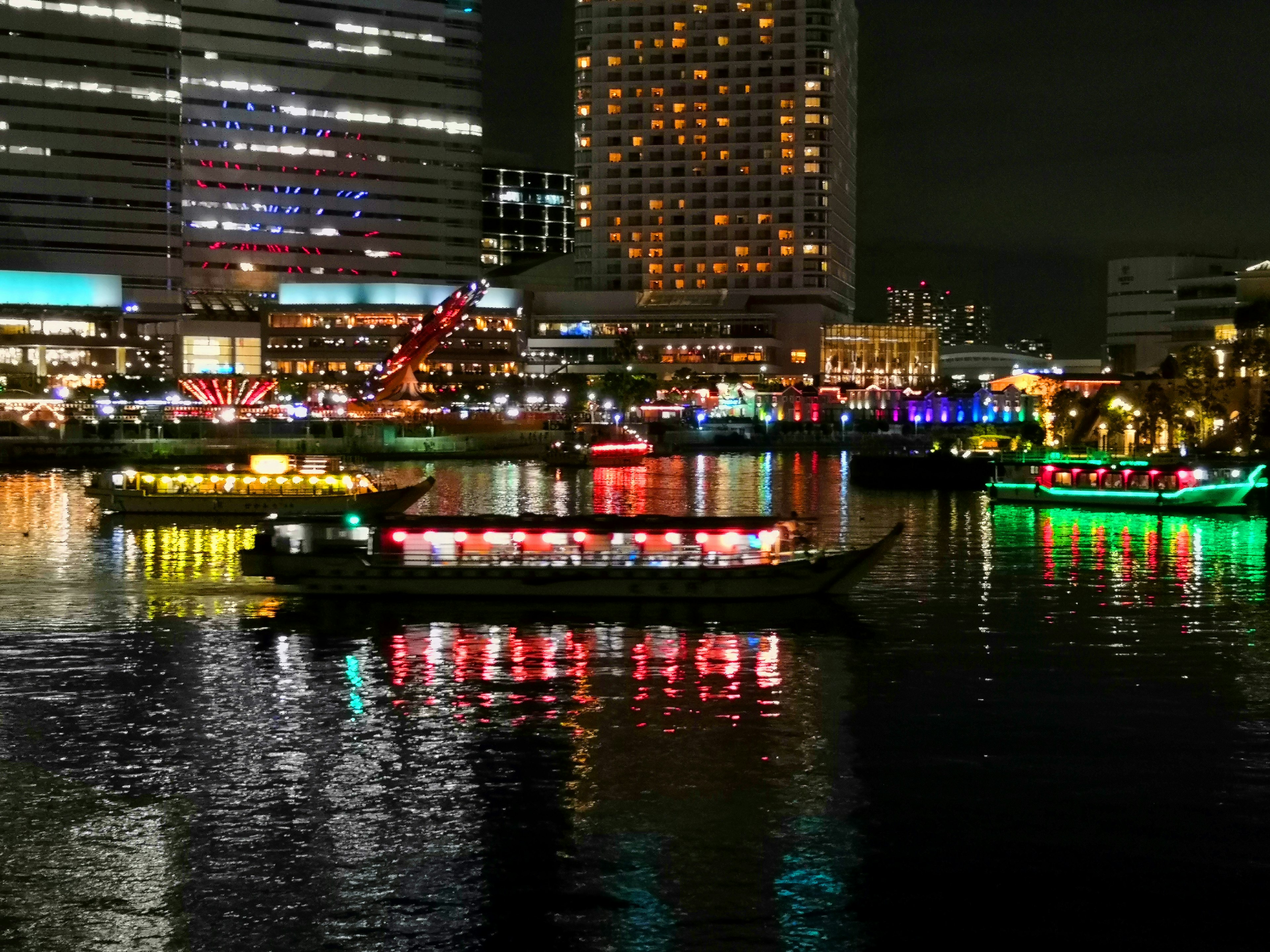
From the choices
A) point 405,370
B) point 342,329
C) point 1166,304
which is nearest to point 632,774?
point 405,370

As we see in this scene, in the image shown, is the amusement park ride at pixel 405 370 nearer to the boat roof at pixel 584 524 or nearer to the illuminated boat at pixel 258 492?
the illuminated boat at pixel 258 492

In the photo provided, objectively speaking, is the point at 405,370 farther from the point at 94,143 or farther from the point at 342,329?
the point at 94,143

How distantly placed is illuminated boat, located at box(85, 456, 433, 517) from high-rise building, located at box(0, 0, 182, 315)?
354 ft

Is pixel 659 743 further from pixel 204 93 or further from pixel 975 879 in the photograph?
pixel 204 93

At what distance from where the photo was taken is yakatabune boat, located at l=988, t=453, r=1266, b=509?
7044 centimetres

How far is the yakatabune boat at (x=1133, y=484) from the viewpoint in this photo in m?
70.4

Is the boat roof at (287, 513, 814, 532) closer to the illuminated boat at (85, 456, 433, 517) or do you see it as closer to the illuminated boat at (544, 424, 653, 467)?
the illuminated boat at (85, 456, 433, 517)

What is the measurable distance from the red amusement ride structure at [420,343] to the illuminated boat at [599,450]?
1850 cm

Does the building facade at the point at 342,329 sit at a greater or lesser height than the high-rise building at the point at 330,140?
lesser

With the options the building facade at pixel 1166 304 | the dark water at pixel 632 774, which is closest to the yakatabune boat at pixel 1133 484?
the dark water at pixel 632 774

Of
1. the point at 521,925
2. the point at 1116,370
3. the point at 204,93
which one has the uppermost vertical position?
the point at 204,93

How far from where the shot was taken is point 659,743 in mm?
24500

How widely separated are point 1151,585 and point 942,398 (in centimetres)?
13217

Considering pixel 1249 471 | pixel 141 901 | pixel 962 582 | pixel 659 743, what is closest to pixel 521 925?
pixel 141 901
